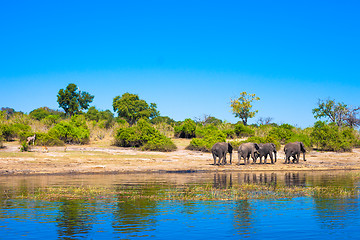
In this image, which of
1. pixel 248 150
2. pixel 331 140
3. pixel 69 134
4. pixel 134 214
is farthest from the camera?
pixel 331 140

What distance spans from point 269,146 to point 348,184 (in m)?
13.9

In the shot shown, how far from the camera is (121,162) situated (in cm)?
3148

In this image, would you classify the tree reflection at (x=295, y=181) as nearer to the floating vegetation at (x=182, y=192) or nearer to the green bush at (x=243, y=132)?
the floating vegetation at (x=182, y=192)

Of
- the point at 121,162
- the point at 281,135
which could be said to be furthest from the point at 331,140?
the point at 121,162

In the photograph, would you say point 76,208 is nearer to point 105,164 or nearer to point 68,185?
point 68,185

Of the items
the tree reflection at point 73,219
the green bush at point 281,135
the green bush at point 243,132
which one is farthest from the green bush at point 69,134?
the tree reflection at point 73,219

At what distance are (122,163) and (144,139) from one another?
367 inches

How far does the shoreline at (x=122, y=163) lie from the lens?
2794cm

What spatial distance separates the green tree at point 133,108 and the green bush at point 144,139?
23559 mm

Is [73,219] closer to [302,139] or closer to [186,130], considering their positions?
[302,139]

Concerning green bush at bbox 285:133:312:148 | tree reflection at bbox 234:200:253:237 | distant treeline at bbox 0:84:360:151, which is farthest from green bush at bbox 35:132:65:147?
tree reflection at bbox 234:200:253:237

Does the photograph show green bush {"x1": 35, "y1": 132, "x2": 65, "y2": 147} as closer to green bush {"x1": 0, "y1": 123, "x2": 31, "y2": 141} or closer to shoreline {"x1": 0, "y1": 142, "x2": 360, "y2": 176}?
shoreline {"x1": 0, "y1": 142, "x2": 360, "y2": 176}

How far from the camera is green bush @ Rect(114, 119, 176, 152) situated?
38.5m

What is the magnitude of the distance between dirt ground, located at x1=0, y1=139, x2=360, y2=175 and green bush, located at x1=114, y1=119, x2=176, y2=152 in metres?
1.21
